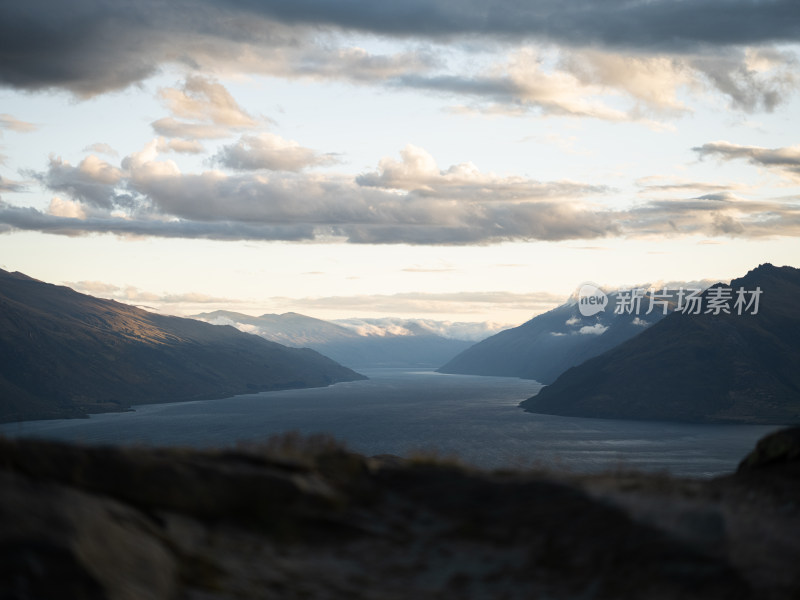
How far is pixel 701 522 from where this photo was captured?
1268 centimetres

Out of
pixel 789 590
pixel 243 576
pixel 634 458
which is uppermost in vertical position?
pixel 789 590

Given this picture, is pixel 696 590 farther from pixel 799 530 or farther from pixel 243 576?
pixel 243 576

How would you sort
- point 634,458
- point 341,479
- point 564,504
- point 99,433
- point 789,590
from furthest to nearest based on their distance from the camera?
point 99,433
point 634,458
point 341,479
point 564,504
point 789,590

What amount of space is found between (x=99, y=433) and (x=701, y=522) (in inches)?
7952

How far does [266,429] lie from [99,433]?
151 ft

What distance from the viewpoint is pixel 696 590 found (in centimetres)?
1078

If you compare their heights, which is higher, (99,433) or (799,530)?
(799,530)

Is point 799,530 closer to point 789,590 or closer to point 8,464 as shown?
point 789,590

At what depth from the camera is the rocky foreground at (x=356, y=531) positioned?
1010 centimetres

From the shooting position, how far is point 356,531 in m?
13.6

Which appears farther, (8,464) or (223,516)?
(223,516)

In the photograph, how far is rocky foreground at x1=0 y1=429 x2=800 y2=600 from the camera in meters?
10.1

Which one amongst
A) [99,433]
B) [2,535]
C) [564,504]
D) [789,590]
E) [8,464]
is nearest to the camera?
[2,535]

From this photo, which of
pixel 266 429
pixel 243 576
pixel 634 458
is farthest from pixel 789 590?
pixel 266 429
